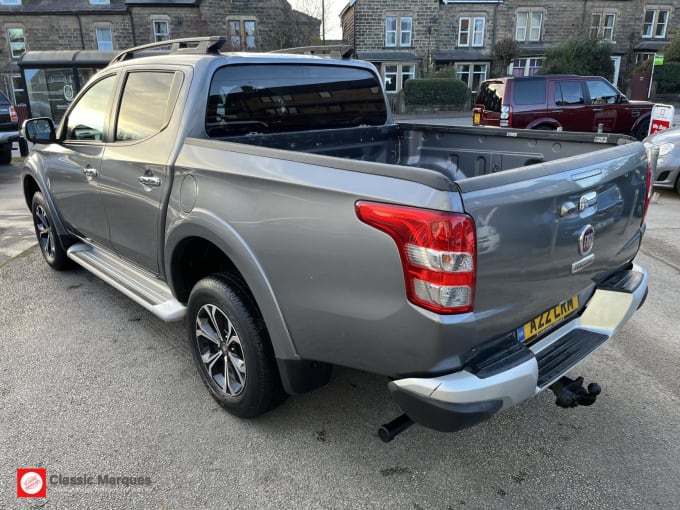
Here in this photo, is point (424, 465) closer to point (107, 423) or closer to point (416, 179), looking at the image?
point (416, 179)

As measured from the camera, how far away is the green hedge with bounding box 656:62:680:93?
3038 centimetres

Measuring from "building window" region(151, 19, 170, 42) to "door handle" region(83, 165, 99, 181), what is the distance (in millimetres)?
33148

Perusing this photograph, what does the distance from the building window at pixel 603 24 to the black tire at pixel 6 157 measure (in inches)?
1347

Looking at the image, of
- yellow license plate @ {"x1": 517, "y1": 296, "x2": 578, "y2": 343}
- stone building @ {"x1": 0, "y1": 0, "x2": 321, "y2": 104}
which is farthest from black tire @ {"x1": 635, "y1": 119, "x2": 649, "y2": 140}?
stone building @ {"x1": 0, "y1": 0, "x2": 321, "y2": 104}

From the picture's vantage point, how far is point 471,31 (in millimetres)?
33188

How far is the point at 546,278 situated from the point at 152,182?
7.17 ft

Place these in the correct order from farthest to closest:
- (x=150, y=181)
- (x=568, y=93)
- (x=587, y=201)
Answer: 1. (x=568, y=93)
2. (x=150, y=181)
3. (x=587, y=201)

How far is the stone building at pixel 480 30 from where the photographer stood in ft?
106

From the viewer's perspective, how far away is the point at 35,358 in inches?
135

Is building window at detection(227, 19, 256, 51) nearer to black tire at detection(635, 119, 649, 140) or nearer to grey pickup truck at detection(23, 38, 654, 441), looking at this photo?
black tire at detection(635, 119, 649, 140)

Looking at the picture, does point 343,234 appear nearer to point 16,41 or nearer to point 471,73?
point 471,73

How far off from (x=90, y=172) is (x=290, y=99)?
5.07 ft

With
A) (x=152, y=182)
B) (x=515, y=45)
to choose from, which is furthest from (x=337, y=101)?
(x=515, y=45)

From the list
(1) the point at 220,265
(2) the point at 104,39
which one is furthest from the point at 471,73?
(1) the point at 220,265
